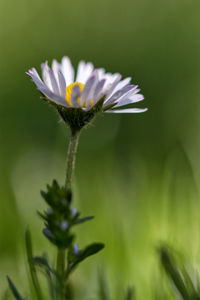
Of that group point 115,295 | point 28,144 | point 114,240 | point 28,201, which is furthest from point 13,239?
point 28,144

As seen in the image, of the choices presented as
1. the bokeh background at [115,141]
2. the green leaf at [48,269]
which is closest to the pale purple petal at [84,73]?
the bokeh background at [115,141]

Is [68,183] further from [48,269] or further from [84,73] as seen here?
[84,73]

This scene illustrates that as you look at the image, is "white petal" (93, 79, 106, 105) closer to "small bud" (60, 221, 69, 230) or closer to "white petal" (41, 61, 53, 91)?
"white petal" (41, 61, 53, 91)

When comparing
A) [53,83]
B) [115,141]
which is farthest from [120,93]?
[115,141]

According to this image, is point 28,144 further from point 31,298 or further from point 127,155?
point 31,298

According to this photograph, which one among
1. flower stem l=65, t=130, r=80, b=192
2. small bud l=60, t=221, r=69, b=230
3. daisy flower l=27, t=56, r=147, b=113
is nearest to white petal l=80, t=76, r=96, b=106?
daisy flower l=27, t=56, r=147, b=113
